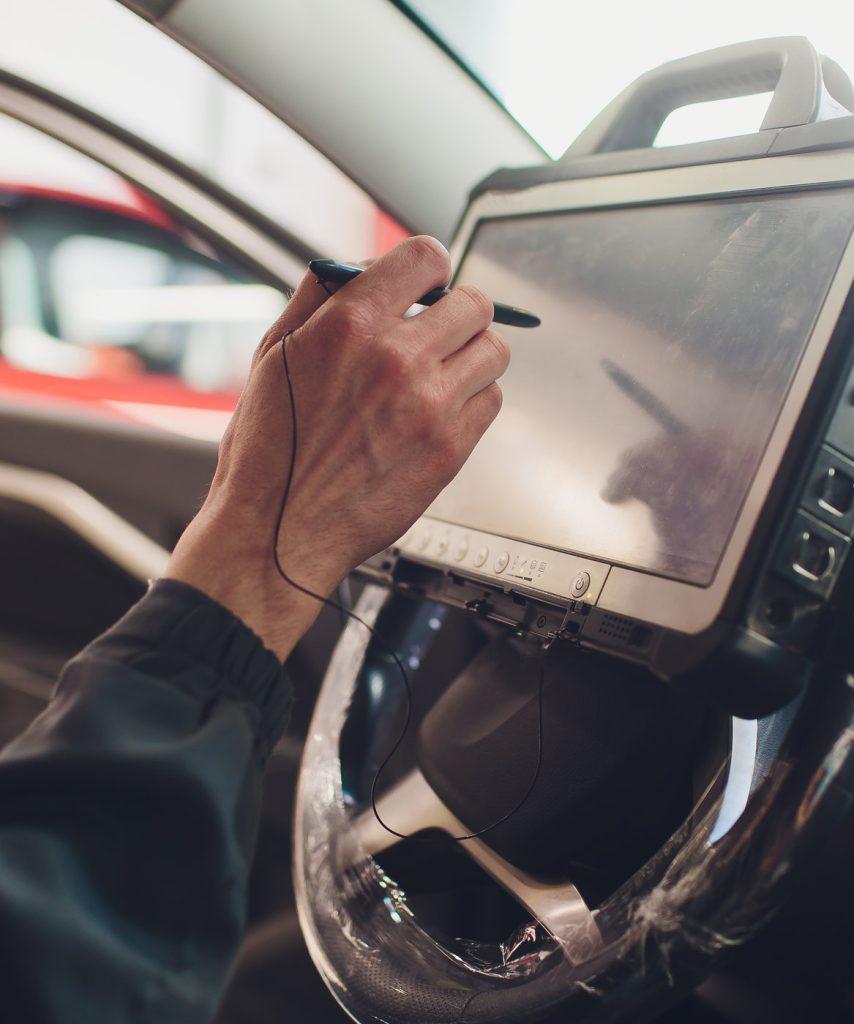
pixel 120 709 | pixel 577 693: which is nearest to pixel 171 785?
pixel 120 709

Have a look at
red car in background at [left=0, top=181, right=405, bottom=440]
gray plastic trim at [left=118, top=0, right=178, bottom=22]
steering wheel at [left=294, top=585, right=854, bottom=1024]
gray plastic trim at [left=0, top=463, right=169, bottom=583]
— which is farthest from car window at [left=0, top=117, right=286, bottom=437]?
steering wheel at [left=294, top=585, right=854, bottom=1024]

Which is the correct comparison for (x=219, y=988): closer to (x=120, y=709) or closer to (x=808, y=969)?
(x=120, y=709)

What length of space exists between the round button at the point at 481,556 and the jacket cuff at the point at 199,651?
0.60ft

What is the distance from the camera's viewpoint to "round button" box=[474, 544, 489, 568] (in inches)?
24.3

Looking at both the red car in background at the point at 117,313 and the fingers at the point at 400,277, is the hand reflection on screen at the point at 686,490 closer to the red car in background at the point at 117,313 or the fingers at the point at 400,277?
the fingers at the point at 400,277

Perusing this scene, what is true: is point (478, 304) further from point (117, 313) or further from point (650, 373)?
point (117, 313)

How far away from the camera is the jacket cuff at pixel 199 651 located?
0.46 m

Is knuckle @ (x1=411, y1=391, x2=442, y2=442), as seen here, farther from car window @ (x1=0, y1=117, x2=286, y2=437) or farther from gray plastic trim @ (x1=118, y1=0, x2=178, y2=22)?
car window @ (x1=0, y1=117, x2=286, y2=437)

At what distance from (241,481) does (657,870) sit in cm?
36

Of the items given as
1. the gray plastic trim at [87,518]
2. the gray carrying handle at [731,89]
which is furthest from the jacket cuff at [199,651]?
the gray plastic trim at [87,518]

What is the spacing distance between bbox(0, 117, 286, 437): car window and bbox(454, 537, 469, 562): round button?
1.12 m

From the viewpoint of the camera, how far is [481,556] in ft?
2.04

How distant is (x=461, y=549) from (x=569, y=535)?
0.10 m

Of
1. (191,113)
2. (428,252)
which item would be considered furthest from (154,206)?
(428,252)
